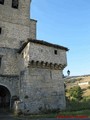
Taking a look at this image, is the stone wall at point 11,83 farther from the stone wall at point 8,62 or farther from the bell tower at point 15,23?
the bell tower at point 15,23

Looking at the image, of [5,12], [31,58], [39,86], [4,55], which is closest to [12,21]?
[5,12]

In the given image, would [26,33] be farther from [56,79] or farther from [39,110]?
[39,110]

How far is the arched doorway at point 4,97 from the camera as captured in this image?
68.8 ft

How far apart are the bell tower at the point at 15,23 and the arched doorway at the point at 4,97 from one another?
216 inches

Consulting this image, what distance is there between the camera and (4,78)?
65.6 ft

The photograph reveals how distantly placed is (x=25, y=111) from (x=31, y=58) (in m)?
5.42

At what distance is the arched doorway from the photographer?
2098 cm

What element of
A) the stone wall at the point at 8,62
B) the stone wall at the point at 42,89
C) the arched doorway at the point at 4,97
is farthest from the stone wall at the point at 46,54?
the arched doorway at the point at 4,97

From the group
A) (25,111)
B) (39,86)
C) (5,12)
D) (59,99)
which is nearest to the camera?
(25,111)

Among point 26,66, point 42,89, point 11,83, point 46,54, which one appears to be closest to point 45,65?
point 46,54

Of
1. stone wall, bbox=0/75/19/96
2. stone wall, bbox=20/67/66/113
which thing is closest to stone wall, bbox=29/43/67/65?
stone wall, bbox=20/67/66/113

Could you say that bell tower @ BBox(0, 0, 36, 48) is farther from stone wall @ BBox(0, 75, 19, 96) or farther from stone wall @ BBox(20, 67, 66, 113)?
stone wall @ BBox(20, 67, 66, 113)

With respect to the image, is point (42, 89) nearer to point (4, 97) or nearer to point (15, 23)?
point (4, 97)

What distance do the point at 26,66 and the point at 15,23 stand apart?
6699 mm
